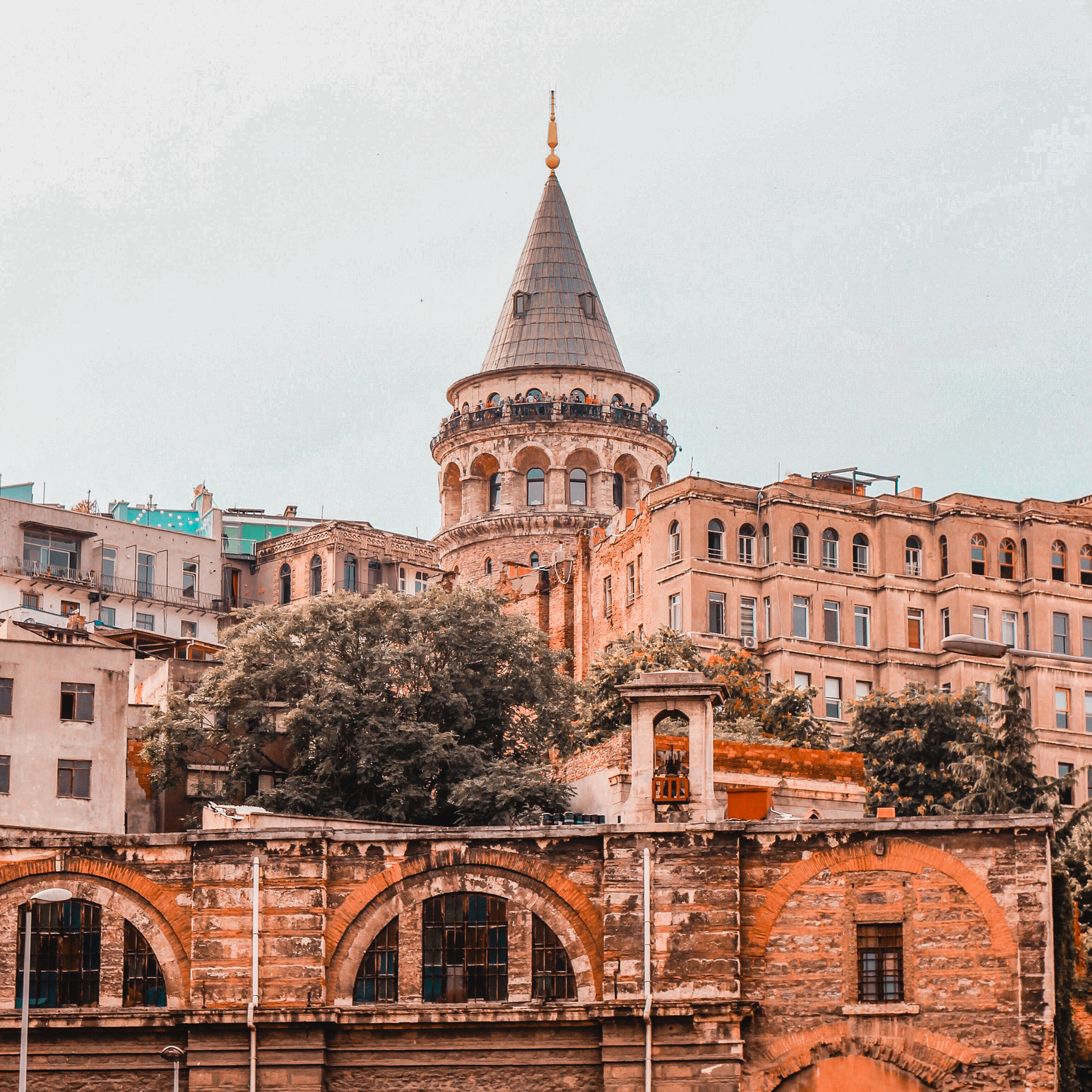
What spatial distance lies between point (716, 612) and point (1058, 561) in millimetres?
14425

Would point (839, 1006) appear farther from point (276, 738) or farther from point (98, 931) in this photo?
point (276, 738)

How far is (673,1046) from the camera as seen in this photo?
48.1 meters

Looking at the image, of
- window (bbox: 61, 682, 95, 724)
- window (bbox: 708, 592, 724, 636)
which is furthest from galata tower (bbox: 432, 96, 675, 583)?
window (bbox: 61, 682, 95, 724)

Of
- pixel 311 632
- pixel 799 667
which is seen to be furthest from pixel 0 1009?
pixel 799 667

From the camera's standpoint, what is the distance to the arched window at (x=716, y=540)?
90312 millimetres

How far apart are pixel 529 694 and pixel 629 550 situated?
25342 mm

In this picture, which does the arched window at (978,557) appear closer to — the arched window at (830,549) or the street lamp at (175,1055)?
the arched window at (830,549)

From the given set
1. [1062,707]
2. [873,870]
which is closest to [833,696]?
[1062,707]

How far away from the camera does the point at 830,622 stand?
298 feet

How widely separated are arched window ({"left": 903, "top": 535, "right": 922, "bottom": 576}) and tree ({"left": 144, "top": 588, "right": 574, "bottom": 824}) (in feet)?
77.3

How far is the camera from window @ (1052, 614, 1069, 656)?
9306cm

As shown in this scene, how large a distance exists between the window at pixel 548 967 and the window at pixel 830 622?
42.7m

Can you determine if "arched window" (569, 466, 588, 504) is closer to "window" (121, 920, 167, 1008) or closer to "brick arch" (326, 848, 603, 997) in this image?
"brick arch" (326, 848, 603, 997)

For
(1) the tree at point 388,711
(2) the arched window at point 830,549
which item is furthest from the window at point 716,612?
(1) the tree at point 388,711
